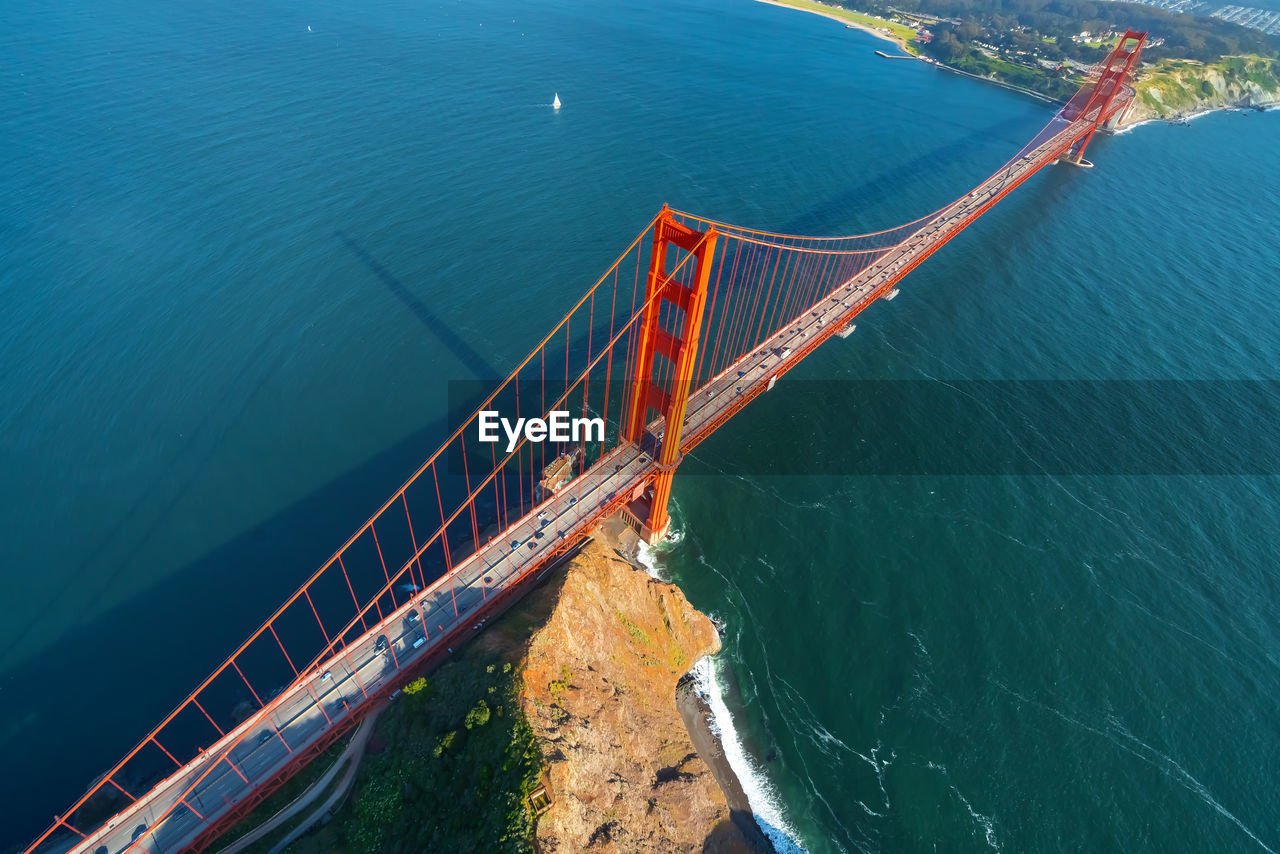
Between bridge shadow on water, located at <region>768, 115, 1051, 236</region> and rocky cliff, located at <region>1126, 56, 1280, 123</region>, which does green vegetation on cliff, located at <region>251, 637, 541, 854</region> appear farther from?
rocky cliff, located at <region>1126, 56, 1280, 123</region>

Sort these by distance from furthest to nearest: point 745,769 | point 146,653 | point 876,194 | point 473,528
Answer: point 876,194 < point 473,528 < point 146,653 < point 745,769

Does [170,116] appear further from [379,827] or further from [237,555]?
[379,827]

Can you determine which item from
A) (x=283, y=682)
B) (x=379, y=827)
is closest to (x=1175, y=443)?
(x=379, y=827)

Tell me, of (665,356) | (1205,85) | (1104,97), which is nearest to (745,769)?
(665,356)

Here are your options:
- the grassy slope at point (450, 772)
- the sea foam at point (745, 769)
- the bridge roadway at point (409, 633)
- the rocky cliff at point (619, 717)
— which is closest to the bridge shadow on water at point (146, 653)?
the bridge roadway at point (409, 633)

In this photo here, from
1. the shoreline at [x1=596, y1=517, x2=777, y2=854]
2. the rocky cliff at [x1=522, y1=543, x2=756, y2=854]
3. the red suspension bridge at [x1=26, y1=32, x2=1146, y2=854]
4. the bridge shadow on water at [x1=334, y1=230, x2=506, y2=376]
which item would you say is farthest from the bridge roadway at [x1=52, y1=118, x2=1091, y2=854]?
the bridge shadow on water at [x1=334, y1=230, x2=506, y2=376]

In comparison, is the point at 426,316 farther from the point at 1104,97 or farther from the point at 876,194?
the point at 1104,97

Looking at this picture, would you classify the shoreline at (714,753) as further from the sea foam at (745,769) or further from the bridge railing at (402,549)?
the bridge railing at (402,549)
